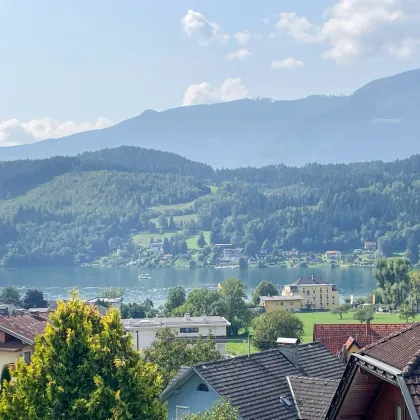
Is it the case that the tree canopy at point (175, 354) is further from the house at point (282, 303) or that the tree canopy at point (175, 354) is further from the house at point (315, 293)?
the house at point (315, 293)

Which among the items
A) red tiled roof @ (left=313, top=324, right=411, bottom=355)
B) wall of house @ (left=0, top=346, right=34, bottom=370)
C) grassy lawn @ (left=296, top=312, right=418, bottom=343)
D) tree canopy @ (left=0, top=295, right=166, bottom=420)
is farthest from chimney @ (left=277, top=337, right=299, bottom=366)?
grassy lawn @ (left=296, top=312, right=418, bottom=343)

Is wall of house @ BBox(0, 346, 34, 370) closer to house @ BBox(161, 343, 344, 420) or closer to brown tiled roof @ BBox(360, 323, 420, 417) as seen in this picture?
house @ BBox(161, 343, 344, 420)

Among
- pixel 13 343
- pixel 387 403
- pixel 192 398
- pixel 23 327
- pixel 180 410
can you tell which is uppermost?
pixel 387 403

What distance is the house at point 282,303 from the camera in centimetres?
10775

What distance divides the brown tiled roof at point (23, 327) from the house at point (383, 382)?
64.9 feet

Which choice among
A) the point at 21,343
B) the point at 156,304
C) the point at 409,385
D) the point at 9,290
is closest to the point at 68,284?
the point at 156,304

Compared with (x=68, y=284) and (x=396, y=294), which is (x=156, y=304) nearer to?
(x=396, y=294)

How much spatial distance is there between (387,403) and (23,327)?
23864 millimetres

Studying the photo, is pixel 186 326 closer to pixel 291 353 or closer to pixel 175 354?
pixel 175 354

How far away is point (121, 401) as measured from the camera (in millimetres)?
10961

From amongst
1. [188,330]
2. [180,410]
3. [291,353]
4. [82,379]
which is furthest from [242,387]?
[188,330]

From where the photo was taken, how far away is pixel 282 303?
111 metres

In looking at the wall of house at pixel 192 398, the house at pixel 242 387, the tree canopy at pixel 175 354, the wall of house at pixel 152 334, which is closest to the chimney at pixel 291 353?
the house at pixel 242 387

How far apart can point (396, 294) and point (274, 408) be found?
88.4 m
